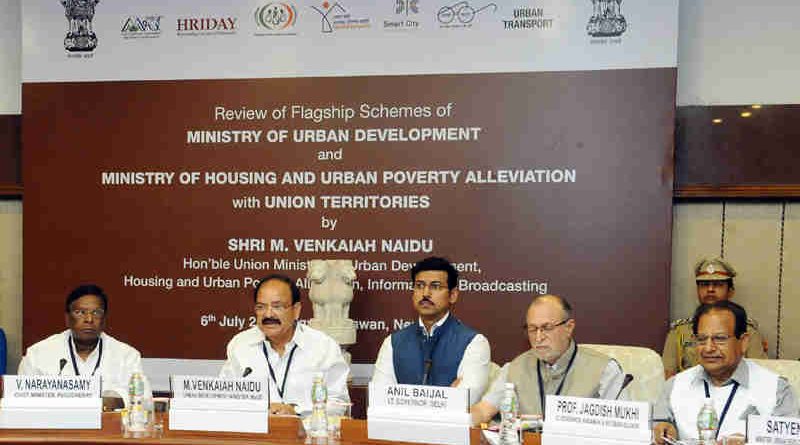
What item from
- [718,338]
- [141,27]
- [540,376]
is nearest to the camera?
[718,338]

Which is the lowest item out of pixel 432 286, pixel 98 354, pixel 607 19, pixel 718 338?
pixel 98 354

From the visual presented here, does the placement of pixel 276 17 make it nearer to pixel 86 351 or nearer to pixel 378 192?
pixel 378 192

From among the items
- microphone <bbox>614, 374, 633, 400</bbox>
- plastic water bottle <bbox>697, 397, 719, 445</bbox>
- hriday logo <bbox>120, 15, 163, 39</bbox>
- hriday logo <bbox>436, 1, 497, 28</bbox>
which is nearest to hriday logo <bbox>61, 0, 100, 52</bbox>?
hriday logo <bbox>120, 15, 163, 39</bbox>

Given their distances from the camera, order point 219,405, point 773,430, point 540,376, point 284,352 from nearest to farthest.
Answer: point 773,430, point 219,405, point 540,376, point 284,352

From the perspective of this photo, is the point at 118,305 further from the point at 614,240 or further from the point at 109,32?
the point at 614,240

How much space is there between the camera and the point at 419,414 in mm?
2326

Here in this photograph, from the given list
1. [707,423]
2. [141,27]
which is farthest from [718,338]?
[141,27]

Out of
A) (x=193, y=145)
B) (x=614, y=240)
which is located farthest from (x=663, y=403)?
(x=193, y=145)

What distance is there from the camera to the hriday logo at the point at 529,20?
438 centimetres

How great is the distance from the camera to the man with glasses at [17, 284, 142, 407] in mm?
3445

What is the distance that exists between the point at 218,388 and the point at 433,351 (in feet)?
4.45

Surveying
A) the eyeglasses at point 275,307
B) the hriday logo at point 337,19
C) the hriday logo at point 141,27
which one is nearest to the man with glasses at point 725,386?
the eyeglasses at point 275,307

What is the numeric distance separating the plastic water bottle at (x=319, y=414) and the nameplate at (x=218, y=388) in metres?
0.15

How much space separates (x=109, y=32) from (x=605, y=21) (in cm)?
285
